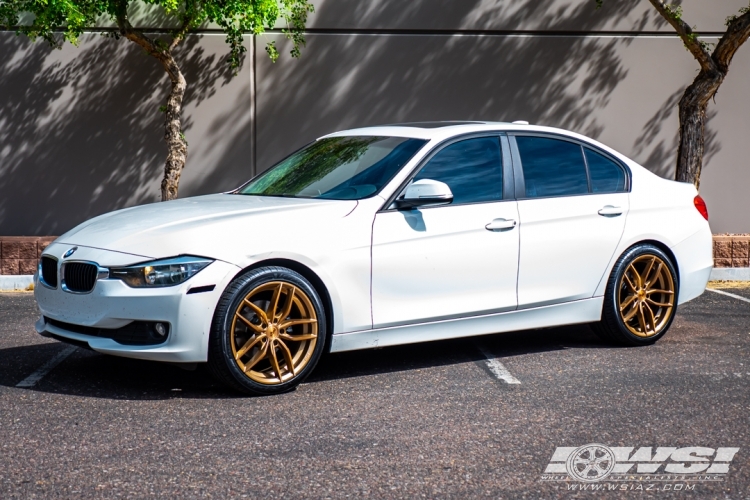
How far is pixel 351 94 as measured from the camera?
13164mm

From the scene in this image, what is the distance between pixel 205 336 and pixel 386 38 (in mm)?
8492

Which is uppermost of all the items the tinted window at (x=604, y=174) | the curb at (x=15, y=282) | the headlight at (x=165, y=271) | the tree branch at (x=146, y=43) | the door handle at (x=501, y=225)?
the tree branch at (x=146, y=43)

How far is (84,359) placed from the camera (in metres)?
6.69

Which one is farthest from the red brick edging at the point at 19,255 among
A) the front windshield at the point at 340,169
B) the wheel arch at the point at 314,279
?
the wheel arch at the point at 314,279

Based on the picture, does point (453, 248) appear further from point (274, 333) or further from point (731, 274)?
point (731, 274)

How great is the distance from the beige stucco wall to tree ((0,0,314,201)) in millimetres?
375

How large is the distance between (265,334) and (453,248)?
1.37 meters

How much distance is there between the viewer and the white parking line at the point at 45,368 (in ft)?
19.5

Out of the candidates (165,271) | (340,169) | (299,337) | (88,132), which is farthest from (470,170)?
(88,132)

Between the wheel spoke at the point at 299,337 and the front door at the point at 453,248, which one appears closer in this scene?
the wheel spoke at the point at 299,337

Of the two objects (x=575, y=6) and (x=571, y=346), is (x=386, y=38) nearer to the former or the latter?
(x=575, y=6)

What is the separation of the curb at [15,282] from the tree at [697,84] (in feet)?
25.2

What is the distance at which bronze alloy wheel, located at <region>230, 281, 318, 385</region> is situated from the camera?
220 inches

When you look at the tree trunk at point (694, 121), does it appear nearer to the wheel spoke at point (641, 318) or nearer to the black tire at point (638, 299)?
the black tire at point (638, 299)
